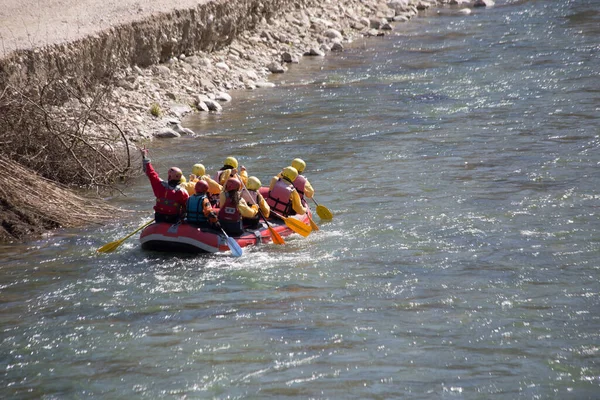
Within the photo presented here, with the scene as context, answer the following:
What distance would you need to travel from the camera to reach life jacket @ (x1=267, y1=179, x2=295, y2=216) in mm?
14125

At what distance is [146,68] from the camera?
22.4 m

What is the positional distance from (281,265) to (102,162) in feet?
17.2

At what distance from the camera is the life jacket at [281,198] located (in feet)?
46.3

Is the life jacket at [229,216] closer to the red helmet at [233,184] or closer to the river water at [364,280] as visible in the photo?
the red helmet at [233,184]

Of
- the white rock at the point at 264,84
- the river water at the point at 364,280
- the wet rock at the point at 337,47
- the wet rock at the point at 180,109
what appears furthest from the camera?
the wet rock at the point at 337,47

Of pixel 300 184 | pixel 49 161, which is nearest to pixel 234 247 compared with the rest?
pixel 300 184

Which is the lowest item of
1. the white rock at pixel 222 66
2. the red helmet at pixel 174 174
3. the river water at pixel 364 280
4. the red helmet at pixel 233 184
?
the river water at pixel 364 280

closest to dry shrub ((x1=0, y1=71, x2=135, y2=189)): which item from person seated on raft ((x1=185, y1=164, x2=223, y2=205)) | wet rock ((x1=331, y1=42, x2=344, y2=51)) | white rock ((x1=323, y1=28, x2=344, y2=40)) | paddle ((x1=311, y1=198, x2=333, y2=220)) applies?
person seated on raft ((x1=185, y1=164, x2=223, y2=205))

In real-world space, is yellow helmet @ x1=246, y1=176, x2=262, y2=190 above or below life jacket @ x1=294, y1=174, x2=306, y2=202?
above

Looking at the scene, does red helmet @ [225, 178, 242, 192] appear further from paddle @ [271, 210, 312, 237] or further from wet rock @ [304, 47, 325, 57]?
wet rock @ [304, 47, 325, 57]

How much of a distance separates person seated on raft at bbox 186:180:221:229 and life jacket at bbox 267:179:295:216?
137cm

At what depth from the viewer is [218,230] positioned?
12992 millimetres

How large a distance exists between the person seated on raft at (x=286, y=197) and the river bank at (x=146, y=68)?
3.09 m

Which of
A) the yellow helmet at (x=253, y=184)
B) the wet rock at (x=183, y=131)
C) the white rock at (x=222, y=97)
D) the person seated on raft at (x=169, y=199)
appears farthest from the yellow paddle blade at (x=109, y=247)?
the white rock at (x=222, y=97)
